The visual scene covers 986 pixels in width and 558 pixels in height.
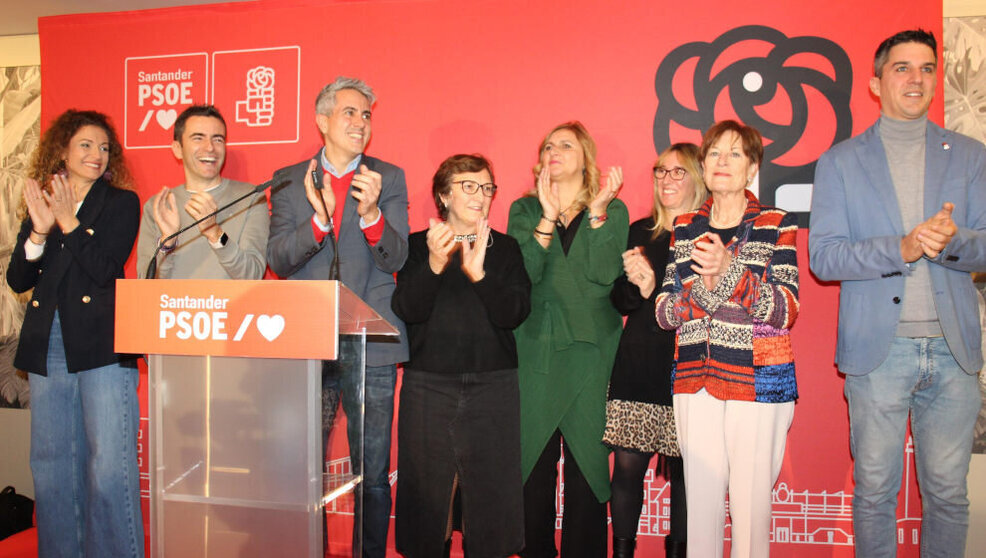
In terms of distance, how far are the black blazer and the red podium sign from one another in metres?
1.42

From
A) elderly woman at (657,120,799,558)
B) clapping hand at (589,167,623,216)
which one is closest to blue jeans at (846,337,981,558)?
elderly woman at (657,120,799,558)

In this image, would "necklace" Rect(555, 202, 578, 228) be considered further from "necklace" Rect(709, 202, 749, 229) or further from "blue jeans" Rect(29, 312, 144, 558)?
"blue jeans" Rect(29, 312, 144, 558)

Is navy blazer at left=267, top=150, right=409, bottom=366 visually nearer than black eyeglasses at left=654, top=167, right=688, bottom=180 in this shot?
Yes

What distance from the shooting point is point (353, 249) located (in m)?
3.03

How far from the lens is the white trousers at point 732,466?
2.56 metres

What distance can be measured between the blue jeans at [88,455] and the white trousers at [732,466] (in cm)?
249

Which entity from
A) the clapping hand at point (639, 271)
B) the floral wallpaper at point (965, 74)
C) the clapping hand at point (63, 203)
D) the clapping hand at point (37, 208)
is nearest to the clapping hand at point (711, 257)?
the clapping hand at point (639, 271)

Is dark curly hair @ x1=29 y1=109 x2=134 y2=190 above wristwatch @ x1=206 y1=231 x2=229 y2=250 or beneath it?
above

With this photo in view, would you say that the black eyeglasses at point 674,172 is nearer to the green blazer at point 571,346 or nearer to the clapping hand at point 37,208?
the green blazer at point 571,346

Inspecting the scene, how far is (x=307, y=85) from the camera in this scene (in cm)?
389

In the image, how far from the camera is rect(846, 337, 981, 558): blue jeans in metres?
2.64

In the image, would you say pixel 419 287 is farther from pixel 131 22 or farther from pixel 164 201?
pixel 131 22

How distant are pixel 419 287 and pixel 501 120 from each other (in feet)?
4.43

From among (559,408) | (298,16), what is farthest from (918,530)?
(298,16)
